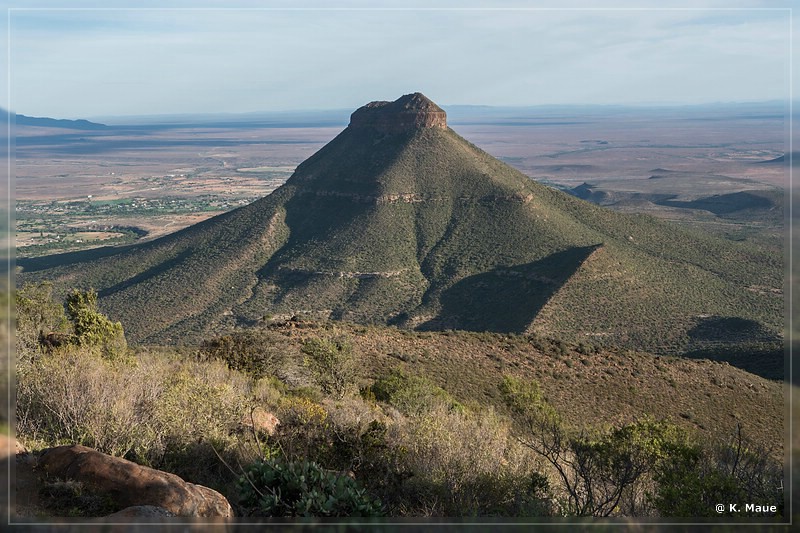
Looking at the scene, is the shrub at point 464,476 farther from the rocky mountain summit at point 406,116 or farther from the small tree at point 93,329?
the rocky mountain summit at point 406,116

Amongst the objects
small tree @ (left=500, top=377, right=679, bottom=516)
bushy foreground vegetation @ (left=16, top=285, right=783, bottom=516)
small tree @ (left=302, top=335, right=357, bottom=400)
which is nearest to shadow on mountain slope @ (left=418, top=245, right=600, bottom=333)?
small tree @ (left=302, top=335, right=357, bottom=400)

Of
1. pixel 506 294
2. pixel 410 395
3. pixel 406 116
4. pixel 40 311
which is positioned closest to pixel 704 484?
pixel 410 395

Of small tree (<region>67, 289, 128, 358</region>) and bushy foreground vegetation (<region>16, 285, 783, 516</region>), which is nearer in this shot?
bushy foreground vegetation (<region>16, 285, 783, 516</region>)

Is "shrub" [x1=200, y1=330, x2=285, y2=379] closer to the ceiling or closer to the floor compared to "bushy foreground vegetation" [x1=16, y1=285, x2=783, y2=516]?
closer to the floor

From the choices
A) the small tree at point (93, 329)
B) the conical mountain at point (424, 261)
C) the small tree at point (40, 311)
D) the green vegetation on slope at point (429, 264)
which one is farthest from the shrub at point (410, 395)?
the conical mountain at point (424, 261)

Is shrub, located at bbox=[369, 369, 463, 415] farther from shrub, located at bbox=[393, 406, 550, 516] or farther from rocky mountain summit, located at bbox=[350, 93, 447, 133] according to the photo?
rocky mountain summit, located at bbox=[350, 93, 447, 133]

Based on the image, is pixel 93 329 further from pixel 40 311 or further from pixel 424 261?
pixel 424 261

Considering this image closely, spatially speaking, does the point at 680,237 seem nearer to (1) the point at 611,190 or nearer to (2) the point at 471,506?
(2) the point at 471,506
